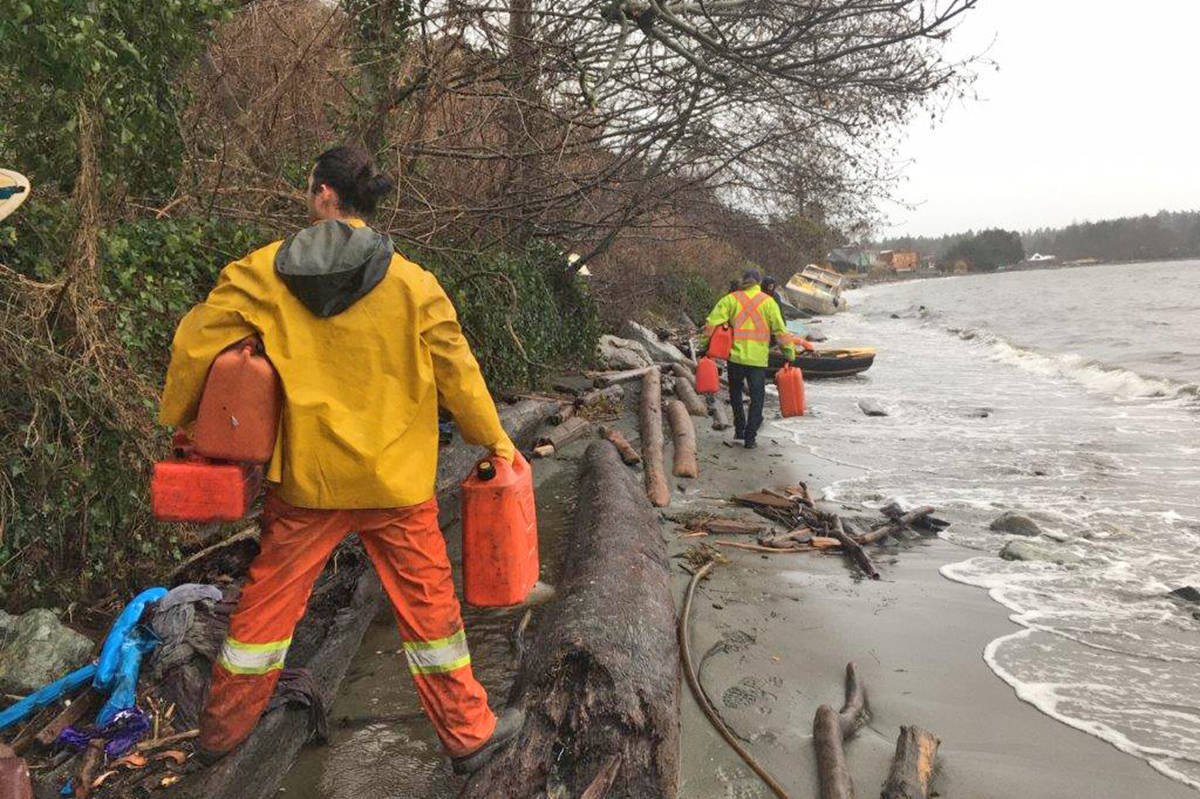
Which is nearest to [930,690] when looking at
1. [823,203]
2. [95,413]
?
[95,413]

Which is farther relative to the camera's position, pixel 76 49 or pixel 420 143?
pixel 420 143

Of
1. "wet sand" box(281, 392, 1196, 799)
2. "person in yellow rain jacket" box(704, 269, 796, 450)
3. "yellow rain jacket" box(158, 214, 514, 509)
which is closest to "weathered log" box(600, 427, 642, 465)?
"person in yellow rain jacket" box(704, 269, 796, 450)

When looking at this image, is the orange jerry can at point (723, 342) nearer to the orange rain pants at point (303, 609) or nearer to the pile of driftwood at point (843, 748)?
the pile of driftwood at point (843, 748)

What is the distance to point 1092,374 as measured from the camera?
18469mm

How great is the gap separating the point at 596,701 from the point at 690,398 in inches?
392

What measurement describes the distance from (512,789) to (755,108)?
1025cm

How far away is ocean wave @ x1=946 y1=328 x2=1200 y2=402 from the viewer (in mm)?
15000

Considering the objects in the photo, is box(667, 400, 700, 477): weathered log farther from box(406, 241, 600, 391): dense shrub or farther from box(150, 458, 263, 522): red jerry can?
box(150, 458, 263, 522): red jerry can

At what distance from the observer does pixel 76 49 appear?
4.04 m

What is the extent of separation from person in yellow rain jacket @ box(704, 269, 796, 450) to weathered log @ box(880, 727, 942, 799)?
632 cm

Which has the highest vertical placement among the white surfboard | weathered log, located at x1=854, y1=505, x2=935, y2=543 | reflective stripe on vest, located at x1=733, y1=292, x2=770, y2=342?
the white surfboard

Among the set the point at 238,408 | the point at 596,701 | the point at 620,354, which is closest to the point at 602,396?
the point at 620,354

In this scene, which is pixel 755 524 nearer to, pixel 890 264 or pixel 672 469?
pixel 672 469

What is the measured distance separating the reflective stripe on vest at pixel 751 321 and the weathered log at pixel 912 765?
641 cm
